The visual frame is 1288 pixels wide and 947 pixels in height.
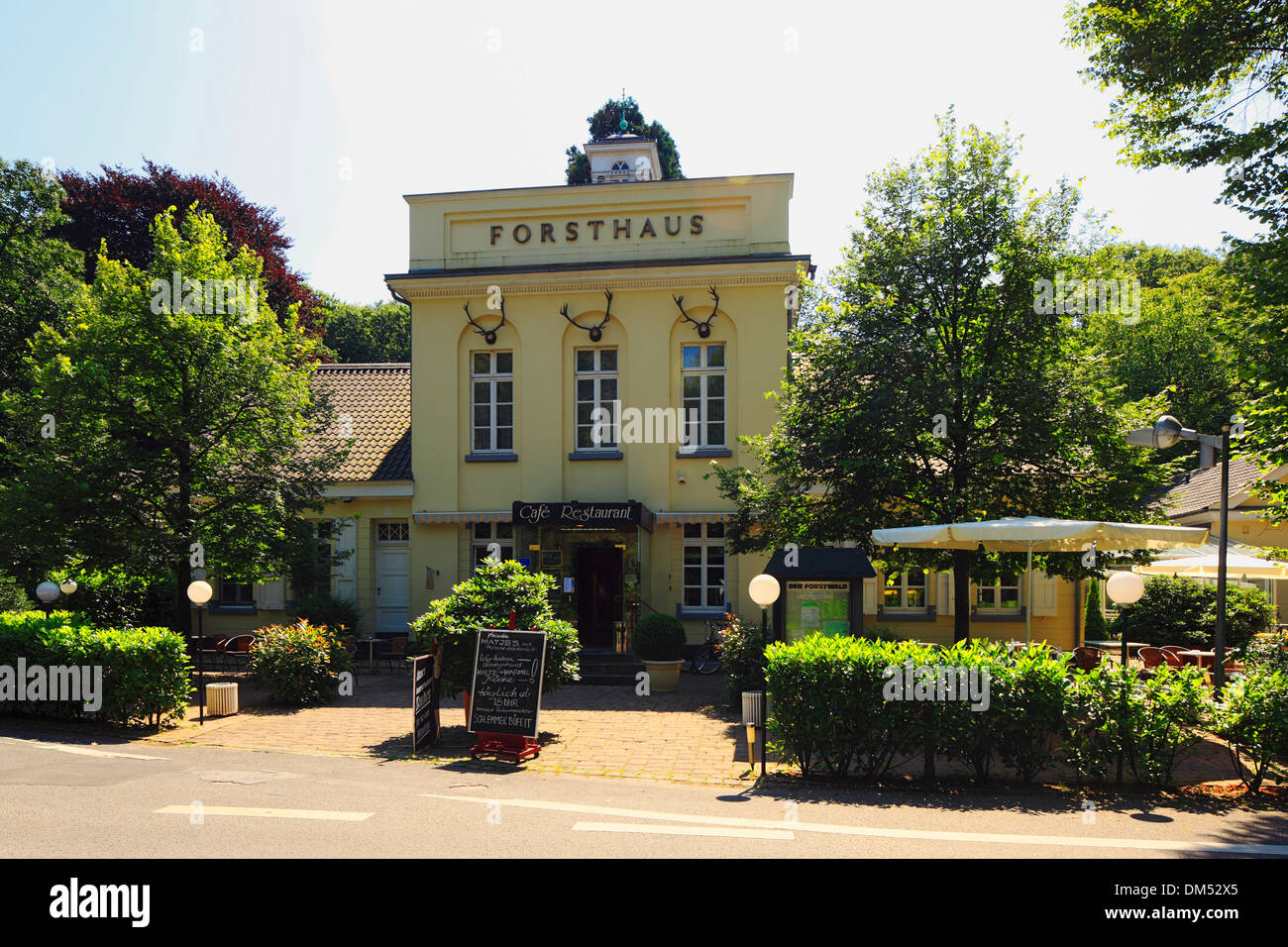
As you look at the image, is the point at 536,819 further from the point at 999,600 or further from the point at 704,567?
the point at 999,600

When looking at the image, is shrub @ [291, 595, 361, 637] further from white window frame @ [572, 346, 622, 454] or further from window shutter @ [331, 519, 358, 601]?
white window frame @ [572, 346, 622, 454]

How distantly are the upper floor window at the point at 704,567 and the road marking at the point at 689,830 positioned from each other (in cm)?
1199

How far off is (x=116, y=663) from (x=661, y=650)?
28.6 feet

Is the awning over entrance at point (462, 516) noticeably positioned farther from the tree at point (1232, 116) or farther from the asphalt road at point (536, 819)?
the tree at point (1232, 116)

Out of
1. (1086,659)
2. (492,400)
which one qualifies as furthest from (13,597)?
(1086,659)

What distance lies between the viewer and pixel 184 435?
50.4 feet

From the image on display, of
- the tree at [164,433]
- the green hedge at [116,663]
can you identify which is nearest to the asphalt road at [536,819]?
the green hedge at [116,663]

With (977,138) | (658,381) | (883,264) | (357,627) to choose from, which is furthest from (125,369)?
(977,138)

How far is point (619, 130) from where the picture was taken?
4212 cm

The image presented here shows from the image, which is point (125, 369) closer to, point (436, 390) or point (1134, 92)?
point (436, 390)

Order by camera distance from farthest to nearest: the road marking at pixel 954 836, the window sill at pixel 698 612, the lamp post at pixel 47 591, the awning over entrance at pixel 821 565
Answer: the window sill at pixel 698 612, the lamp post at pixel 47 591, the awning over entrance at pixel 821 565, the road marking at pixel 954 836

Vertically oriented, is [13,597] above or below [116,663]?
above

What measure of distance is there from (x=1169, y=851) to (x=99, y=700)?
532 inches

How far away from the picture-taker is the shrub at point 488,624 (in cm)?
1148
